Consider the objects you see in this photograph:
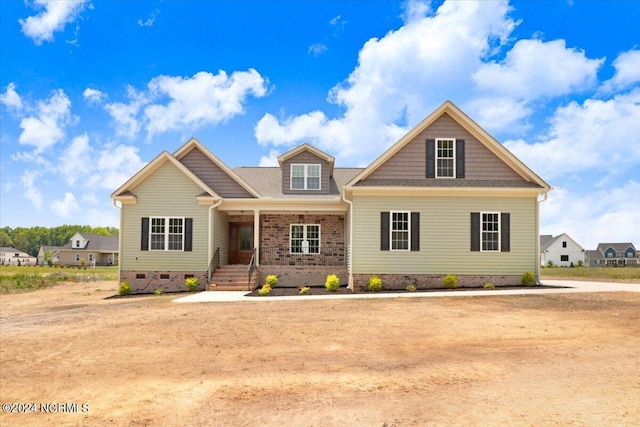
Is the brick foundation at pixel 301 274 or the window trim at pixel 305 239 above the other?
the window trim at pixel 305 239

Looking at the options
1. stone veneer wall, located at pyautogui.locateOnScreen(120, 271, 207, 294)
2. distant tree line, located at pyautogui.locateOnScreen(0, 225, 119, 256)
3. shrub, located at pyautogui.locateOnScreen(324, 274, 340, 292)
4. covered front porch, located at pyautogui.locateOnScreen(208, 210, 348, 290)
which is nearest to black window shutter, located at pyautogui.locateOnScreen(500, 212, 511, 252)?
shrub, located at pyautogui.locateOnScreen(324, 274, 340, 292)

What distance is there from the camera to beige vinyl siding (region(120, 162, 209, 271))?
20797mm

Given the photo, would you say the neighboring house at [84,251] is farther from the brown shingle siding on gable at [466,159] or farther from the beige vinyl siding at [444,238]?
the brown shingle siding on gable at [466,159]

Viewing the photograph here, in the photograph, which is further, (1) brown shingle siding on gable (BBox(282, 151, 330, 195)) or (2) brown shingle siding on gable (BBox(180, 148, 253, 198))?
(1) brown shingle siding on gable (BBox(282, 151, 330, 195))

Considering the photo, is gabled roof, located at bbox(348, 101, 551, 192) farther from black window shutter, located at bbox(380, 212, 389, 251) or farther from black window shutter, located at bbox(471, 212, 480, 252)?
black window shutter, located at bbox(471, 212, 480, 252)

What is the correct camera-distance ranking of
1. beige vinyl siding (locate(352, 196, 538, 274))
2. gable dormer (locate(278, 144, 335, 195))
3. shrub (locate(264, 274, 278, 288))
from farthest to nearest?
gable dormer (locate(278, 144, 335, 195))
shrub (locate(264, 274, 278, 288))
beige vinyl siding (locate(352, 196, 538, 274))

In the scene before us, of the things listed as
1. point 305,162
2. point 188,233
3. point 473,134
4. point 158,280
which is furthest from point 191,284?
point 473,134

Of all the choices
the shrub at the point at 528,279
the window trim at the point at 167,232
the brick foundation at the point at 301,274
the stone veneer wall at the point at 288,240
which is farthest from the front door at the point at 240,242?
the shrub at the point at 528,279

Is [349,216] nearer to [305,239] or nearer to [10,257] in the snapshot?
[305,239]

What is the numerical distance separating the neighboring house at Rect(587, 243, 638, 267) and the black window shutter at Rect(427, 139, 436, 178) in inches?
3278

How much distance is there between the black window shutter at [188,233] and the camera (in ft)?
68.2

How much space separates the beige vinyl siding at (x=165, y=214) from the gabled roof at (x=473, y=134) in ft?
25.7

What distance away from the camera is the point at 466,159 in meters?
19.2

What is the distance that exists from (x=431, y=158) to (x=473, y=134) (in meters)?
2.05
